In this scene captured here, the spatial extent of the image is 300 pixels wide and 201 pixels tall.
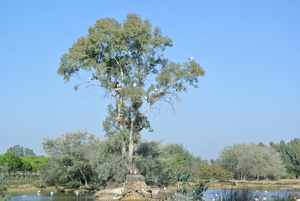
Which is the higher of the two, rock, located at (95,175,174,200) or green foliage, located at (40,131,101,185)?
green foliage, located at (40,131,101,185)

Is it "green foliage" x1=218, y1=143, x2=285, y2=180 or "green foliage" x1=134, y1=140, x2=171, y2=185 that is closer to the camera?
"green foliage" x1=134, y1=140, x2=171, y2=185

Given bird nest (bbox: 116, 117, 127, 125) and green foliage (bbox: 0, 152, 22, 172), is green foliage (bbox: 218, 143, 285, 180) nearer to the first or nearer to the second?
bird nest (bbox: 116, 117, 127, 125)

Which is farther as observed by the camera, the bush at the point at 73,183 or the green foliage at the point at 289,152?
the green foliage at the point at 289,152

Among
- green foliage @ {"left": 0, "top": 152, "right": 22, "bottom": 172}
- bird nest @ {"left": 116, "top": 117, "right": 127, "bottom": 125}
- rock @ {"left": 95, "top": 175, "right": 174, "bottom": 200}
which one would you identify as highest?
bird nest @ {"left": 116, "top": 117, "right": 127, "bottom": 125}

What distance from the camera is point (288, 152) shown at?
100688mm

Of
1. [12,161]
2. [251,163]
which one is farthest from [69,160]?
[251,163]

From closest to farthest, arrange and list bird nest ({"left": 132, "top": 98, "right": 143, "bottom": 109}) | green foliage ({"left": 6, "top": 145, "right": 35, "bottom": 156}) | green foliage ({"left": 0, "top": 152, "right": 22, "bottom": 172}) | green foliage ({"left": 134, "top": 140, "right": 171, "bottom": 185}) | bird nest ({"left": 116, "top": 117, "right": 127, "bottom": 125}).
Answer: bird nest ({"left": 132, "top": 98, "right": 143, "bottom": 109})
bird nest ({"left": 116, "top": 117, "right": 127, "bottom": 125})
green foliage ({"left": 134, "top": 140, "right": 171, "bottom": 185})
green foliage ({"left": 0, "top": 152, "right": 22, "bottom": 172})
green foliage ({"left": 6, "top": 145, "right": 35, "bottom": 156})

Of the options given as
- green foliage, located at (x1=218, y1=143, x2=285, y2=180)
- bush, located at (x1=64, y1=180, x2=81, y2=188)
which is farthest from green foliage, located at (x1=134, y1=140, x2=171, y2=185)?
green foliage, located at (x1=218, y1=143, x2=285, y2=180)

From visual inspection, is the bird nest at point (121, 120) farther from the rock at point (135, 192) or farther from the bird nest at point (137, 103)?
the rock at point (135, 192)

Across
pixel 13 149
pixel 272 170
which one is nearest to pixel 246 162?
pixel 272 170

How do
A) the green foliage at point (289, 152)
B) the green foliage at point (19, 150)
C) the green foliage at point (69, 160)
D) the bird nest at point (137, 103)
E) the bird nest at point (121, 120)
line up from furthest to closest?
the green foliage at point (19, 150), the green foliage at point (289, 152), the green foliage at point (69, 160), the bird nest at point (121, 120), the bird nest at point (137, 103)

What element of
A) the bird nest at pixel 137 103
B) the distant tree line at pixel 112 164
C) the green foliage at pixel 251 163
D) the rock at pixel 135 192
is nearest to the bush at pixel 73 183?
the distant tree line at pixel 112 164

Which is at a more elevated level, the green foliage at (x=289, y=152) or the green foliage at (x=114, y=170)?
the green foliage at (x=289, y=152)

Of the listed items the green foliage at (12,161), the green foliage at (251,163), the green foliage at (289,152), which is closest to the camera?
the green foliage at (251,163)
